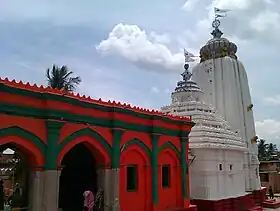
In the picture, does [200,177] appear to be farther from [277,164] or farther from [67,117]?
[277,164]

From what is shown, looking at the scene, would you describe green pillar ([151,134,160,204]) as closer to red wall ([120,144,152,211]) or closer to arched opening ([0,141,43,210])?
red wall ([120,144,152,211])

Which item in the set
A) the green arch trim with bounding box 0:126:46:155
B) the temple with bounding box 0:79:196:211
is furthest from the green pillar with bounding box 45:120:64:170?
the green arch trim with bounding box 0:126:46:155

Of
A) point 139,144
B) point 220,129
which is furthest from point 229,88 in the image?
point 139,144

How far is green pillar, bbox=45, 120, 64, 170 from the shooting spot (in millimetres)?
9422

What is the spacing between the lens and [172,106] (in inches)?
781

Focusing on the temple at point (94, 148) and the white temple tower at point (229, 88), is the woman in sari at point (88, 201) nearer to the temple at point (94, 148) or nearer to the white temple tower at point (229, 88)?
the temple at point (94, 148)

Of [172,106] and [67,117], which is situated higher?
[172,106]

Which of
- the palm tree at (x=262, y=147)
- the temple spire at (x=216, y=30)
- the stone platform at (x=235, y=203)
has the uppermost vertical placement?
the temple spire at (x=216, y=30)

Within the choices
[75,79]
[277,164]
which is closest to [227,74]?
[75,79]

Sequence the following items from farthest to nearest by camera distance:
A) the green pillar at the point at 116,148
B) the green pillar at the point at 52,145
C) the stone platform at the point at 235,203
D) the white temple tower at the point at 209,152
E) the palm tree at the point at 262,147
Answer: the palm tree at the point at 262,147 < the white temple tower at the point at 209,152 < the stone platform at the point at 235,203 < the green pillar at the point at 116,148 < the green pillar at the point at 52,145

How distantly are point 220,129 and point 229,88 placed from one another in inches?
212

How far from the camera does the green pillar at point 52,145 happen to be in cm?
942

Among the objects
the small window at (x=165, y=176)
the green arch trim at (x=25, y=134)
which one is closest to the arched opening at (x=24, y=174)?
the green arch trim at (x=25, y=134)

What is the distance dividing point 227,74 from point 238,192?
8.45 m
